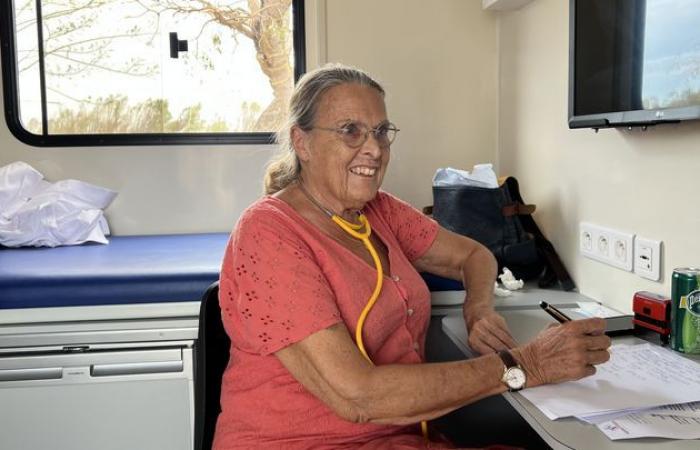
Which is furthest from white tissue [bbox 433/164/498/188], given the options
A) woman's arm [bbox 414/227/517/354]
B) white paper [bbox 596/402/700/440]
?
white paper [bbox 596/402/700/440]

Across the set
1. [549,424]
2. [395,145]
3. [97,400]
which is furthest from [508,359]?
[395,145]

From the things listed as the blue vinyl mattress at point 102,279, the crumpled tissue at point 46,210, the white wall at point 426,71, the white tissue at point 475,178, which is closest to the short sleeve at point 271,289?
the blue vinyl mattress at point 102,279

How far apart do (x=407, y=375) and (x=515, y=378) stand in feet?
0.66

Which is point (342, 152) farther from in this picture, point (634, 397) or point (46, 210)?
point (46, 210)

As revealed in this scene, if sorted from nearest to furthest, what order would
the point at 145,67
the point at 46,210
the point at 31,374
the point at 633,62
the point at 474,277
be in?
the point at 633,62
the point at 474,277
the point at 31,374
the point at 46,210
the point at 145,67

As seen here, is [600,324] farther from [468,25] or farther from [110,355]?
[468,25]

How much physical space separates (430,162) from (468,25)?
623mm

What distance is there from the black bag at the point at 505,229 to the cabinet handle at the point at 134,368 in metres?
1.05

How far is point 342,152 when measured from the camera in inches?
54.8

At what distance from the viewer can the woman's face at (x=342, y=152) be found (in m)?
1.39

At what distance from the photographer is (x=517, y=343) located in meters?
1.40

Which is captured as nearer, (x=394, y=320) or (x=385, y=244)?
(x=394, y=320)

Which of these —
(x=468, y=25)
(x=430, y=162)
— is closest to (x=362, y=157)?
(x=430, y=162)

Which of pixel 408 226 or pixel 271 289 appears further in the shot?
pixel 408 226
